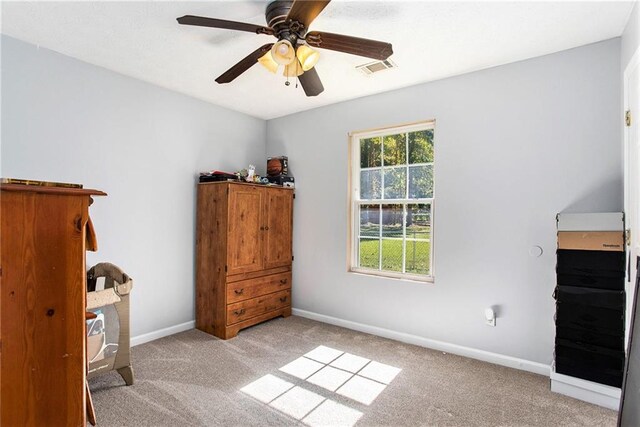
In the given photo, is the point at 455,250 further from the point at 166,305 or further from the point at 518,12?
the point at 166,305

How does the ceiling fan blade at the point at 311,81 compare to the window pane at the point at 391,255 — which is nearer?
the ceiling fan blade at the point at 311,81

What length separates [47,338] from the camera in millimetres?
1290

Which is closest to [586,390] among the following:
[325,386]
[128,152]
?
[325,386]

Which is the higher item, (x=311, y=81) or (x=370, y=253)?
(x=311, y=81)

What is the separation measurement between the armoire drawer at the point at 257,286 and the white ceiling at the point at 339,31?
6.88ft

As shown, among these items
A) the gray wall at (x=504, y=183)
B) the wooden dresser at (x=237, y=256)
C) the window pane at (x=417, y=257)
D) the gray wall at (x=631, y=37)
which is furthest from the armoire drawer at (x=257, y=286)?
the gray wall at (x=631, y=37)

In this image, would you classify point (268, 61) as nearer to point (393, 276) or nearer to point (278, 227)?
point (278, 227)

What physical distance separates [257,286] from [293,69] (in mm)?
2398

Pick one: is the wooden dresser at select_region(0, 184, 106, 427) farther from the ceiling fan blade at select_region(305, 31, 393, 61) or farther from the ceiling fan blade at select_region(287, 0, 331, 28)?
the ceiling fan blade at select_region(305, 31, 393, 61)

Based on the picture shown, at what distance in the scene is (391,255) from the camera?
11.3 ft

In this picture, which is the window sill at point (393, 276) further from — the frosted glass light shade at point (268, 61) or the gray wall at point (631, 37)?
the frosted glass light shade at point (268, 61)

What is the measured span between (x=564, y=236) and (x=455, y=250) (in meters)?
0.86

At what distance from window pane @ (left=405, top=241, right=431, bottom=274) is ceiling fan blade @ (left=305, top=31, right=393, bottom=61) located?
6.38ft

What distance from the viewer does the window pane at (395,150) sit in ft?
11.1
